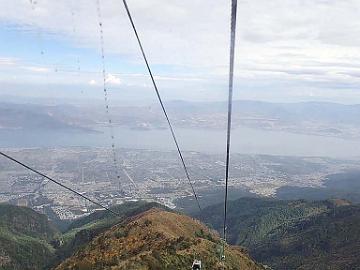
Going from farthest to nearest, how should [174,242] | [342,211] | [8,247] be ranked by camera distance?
[342,211], [8,247], [174,242]

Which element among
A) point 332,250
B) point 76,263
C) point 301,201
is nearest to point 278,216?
point 301,201

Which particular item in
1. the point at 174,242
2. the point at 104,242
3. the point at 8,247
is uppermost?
the point at 174,242

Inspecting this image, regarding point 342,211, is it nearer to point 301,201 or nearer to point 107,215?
point 301,201

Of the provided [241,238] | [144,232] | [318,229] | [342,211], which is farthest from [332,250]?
[144,232]

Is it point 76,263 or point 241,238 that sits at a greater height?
point 76,263

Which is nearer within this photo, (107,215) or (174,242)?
(174,242)


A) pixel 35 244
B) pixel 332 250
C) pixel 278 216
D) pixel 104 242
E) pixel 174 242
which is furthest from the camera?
pixel 278 216

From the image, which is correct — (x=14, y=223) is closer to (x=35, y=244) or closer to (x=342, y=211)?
(x=35, y=244)
